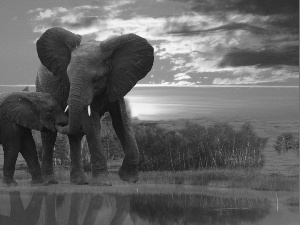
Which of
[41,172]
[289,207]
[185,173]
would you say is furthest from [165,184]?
[289,207]

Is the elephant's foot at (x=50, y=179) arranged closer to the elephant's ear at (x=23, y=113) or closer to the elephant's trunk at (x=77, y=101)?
the elephant's ear at (x=23, y=113)

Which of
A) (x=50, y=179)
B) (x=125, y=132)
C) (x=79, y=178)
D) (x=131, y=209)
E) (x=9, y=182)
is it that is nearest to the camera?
(x=131, y=209)

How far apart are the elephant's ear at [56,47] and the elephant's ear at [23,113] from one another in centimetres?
80

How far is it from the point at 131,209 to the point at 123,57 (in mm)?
2587

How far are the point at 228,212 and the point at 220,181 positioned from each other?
129 inches

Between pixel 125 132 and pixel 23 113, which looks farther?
pixel 23 113

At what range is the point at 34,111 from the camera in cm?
1301

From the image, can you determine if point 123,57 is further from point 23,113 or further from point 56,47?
point 23,113

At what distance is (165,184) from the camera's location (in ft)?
45.2

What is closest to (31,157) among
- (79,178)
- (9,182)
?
(9,182)

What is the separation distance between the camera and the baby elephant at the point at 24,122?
12.9 m

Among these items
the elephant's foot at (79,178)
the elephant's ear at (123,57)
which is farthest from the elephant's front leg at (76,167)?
the elephant's ear at (123,57)

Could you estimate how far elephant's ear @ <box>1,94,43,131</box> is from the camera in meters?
13.0

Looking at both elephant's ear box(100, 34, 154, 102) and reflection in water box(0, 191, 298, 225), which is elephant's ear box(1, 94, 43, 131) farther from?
elephant's ear box(100, 34, 154, 102)
